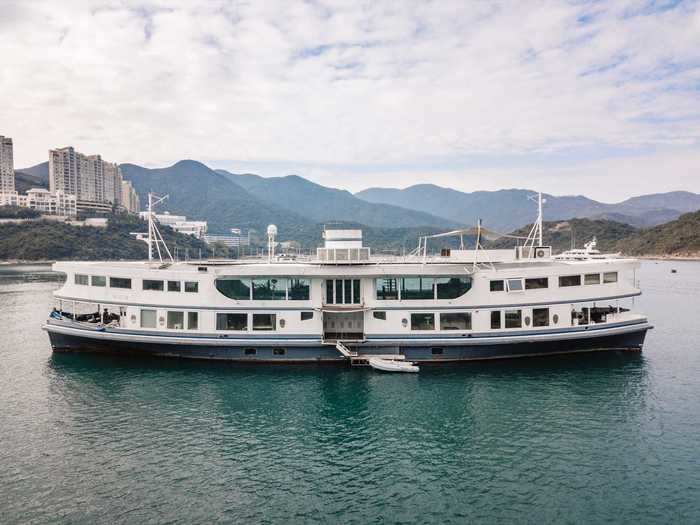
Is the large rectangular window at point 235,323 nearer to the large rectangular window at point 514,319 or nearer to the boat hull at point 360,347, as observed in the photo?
the boat hull at point 360,347

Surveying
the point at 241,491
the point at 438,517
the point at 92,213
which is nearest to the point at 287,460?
the point at 241,491

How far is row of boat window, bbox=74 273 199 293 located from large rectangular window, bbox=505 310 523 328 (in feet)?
61.4

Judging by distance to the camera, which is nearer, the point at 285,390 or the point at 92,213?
the point at 285,390

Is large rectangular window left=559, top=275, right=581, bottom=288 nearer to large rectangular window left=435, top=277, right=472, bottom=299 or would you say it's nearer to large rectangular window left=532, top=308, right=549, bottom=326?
large rectangular window left=532, top=308, right=549, bottom=326

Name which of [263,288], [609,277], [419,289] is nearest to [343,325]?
[419,289]

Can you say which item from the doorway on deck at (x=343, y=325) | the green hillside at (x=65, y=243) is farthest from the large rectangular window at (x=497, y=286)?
the green hillside at (x=65, y=243)

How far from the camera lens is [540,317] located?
89.6 feet

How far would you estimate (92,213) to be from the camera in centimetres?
18150

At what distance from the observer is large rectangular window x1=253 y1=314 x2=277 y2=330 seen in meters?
26.9

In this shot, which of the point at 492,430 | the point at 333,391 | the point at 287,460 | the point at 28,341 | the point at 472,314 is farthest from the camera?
the point at 28,341

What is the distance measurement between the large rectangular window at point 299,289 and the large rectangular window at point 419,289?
569 centimetres

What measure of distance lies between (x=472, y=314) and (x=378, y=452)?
39.2 ft

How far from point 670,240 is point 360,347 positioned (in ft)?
555

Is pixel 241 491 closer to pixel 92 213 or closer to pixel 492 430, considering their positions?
pixel 492 430
